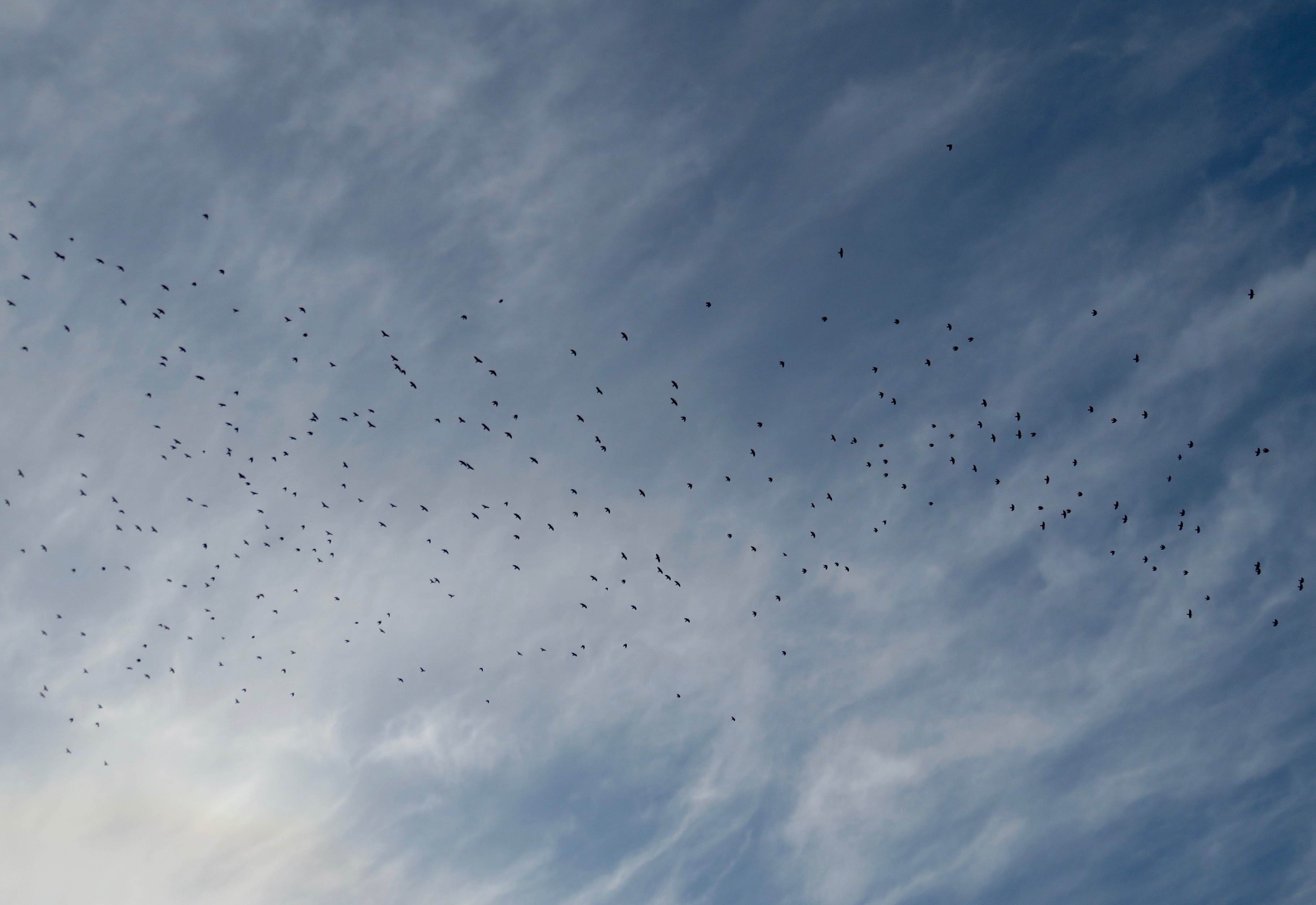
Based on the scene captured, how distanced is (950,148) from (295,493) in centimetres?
7460

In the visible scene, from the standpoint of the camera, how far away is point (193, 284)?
323ft

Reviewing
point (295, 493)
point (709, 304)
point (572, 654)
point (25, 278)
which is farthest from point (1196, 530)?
point (25, 278)

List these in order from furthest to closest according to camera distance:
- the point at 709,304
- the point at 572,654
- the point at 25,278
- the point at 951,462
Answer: the point at 572,654 → the point at 951,462 → the point at 709,304 → the point at 25,278

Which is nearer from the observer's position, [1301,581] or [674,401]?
[674,401]

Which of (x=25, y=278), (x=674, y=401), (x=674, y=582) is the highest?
(x=25, y=278)

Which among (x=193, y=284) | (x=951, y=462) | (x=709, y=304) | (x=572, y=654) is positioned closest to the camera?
(x=193, y=284)

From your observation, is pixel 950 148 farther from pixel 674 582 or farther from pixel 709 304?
pixel 674 582

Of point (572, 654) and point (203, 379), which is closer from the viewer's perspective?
point (203, 379)

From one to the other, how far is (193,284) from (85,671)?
44707 millimetres

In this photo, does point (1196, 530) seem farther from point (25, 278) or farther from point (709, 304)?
point (25, 278)

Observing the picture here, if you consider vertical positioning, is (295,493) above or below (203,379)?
below

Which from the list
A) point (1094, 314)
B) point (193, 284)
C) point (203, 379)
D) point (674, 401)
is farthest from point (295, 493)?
point (1094, 314)

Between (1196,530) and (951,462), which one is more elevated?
(951,462)

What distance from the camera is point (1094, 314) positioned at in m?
108
